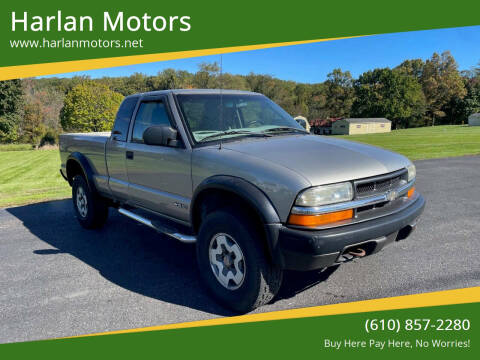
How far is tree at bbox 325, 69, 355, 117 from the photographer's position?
9694 centimetres

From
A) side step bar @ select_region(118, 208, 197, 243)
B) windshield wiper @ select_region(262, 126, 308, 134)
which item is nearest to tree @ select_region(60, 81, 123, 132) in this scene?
side step bar @ select_region(118, 208, 197, 243)

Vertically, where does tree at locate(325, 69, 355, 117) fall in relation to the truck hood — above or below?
above

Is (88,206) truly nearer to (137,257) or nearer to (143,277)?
(137,257)

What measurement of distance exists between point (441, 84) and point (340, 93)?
22.8 m

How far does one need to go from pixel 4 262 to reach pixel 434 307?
519 centimetres

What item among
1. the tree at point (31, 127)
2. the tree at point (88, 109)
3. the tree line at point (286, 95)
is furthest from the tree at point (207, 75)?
the tree at point (31, 127)

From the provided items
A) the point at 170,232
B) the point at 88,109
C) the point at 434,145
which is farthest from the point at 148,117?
the point at 88,109

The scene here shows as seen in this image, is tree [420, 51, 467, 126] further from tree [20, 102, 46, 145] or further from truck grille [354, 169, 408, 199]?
truck grille [354, 169, 408, 199]

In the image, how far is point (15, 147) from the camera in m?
48.6

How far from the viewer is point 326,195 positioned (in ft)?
10.5

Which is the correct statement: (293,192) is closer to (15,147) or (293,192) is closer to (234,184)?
(234,184)

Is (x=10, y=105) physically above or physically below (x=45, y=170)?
above

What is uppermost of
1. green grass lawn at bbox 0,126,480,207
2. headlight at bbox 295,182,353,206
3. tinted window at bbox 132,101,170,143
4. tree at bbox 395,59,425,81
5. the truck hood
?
tree at bbox 395,59,425,81

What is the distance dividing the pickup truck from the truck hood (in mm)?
11
